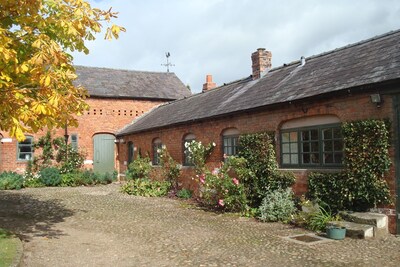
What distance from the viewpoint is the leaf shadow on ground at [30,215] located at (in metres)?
9.52

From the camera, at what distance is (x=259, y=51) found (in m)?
16.6

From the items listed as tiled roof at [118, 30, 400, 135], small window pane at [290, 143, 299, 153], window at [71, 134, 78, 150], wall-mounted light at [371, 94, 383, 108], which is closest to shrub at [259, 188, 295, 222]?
small window pane at [290, 143, 299, 153]

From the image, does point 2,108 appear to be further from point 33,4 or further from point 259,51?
point 259,51

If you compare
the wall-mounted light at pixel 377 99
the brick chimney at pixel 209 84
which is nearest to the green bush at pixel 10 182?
the brick chimney at pixel 209 84

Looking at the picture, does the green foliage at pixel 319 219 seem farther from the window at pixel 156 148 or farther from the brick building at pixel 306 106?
the window at pixel 156 148

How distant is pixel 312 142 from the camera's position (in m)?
11.0

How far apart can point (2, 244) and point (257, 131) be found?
795cm

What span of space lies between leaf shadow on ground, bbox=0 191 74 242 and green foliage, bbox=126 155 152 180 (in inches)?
203

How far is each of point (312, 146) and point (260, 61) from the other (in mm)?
6316

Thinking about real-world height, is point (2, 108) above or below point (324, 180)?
above

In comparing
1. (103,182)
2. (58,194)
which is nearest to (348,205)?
(58,194)

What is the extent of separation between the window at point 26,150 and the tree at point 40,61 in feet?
57.1

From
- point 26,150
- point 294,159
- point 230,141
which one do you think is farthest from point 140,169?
point 294,159

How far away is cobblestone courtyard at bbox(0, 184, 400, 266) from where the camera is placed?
274 inches
